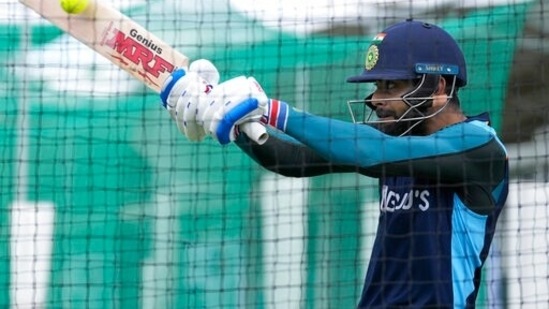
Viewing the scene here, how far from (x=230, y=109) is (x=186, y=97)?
137 mm

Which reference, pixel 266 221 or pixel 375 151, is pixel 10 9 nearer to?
pixel 266 221

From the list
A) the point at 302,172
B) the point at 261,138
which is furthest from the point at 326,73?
the point at 261,138

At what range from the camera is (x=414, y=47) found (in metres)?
3.44

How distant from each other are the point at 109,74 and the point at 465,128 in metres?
1.77

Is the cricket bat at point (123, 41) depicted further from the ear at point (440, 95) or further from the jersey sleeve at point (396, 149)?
the ear at point (440, 95)

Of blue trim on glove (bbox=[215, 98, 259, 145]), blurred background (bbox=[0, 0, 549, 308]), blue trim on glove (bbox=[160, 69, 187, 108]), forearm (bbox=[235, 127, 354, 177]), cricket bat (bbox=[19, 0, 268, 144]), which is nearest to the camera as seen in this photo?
blue trim on glove (bbox=[215, 98, 259, 145])

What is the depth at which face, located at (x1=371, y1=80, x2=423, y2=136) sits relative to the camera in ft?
11.1

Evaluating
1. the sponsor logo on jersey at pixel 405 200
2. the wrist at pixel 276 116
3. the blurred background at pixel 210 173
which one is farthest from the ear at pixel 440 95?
the blurred background at pixel 210 173

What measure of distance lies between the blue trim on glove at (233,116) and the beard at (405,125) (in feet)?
1.34

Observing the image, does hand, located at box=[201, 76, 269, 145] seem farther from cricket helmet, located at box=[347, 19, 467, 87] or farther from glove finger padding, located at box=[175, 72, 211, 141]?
cricket helmet, located at box=[347, 19, 467, 87]

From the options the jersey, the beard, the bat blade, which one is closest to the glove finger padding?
the jersey

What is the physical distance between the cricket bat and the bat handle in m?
0.50

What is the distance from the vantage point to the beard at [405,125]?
11.1ft

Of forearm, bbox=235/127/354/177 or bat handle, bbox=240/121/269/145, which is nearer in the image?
bat handle, bbox=240/121/269/145
